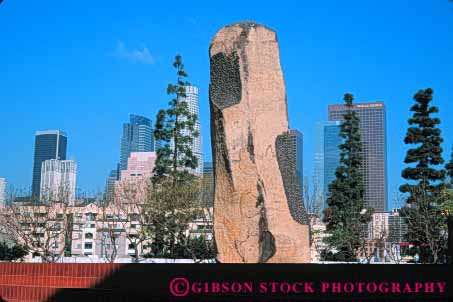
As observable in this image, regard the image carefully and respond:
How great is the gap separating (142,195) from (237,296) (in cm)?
2226

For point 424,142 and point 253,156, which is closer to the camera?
point 253,156

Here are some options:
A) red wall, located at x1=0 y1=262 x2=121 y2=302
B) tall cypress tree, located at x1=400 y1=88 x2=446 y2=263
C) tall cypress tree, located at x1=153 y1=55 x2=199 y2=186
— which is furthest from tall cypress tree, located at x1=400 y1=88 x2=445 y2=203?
red wall, located at x1=0 y1=262 x2=121 y2=302

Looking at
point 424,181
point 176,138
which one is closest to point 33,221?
point 176,138

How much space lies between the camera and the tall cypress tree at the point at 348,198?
2575 cm

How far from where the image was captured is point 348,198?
92.1 feet

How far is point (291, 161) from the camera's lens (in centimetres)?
844

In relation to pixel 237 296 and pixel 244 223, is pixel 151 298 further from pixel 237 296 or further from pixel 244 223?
pixel 244 223

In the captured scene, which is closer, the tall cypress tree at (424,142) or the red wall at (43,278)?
the red wall at (43,278)

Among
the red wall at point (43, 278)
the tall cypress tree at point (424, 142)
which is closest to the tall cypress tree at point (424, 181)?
the tall cypress tree at point (424, 142)

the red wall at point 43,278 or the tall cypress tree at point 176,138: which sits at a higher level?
the tall cypress tree at point 176,138

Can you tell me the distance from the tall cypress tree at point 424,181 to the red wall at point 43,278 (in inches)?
679

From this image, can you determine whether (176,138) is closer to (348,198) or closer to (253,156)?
(348,198)

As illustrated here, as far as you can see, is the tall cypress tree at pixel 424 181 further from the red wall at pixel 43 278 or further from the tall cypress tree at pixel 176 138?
the red wall at pixel 43 278

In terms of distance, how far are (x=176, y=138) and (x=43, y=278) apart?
19.4m
